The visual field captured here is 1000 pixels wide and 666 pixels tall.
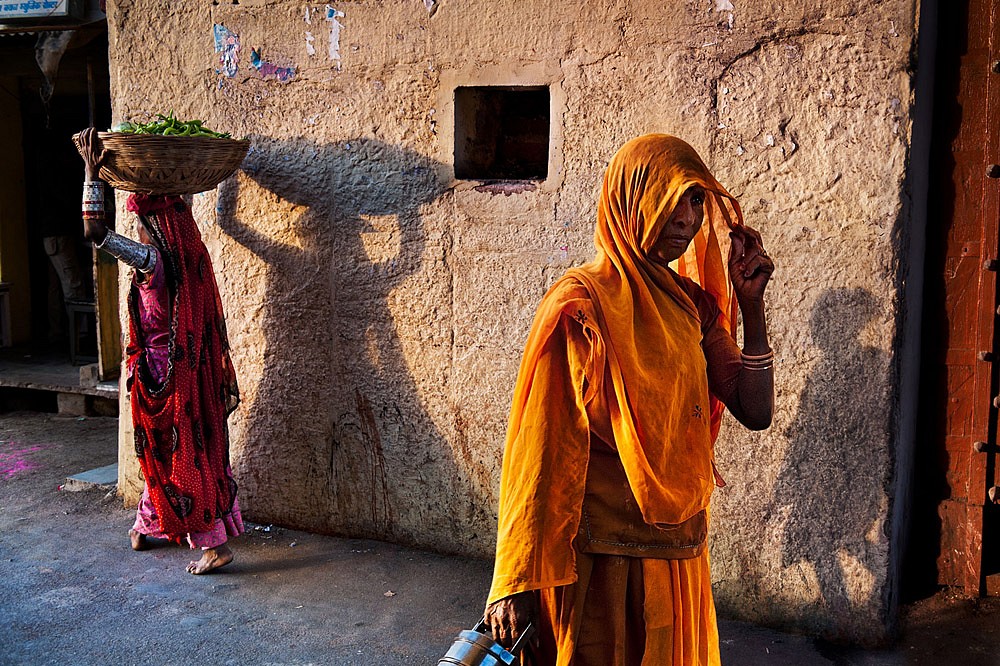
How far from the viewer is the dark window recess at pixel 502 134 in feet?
13.4

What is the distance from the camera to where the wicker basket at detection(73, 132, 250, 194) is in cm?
372

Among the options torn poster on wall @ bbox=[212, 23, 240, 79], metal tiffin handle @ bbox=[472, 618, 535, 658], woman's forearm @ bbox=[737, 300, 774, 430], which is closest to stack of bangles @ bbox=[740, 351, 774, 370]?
woman's forearm @ bbox=[737, 300, 774, 430]

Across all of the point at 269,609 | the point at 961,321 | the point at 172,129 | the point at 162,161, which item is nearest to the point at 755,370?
the point at 961,321

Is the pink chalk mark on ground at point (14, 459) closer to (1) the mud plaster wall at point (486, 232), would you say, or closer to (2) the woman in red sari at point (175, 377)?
(1) the mud plaster wall at point (486, 232)

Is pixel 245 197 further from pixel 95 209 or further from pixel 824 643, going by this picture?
pixel 824 643

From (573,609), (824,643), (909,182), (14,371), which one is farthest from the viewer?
(14,371)

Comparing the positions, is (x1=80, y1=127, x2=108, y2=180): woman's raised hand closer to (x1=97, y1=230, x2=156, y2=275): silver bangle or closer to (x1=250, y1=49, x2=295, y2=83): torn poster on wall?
(x1=97, y1=230, x2=156, y2=275): silver bangle

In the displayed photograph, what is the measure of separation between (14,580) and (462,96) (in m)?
2.84

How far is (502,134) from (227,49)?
137 cm

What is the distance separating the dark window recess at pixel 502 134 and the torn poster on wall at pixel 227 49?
1193mm

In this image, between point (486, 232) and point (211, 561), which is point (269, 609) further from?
point (486, 232)

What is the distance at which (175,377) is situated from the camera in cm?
404

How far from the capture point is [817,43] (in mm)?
3275

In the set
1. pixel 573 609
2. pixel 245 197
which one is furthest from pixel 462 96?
pixel 573 609
